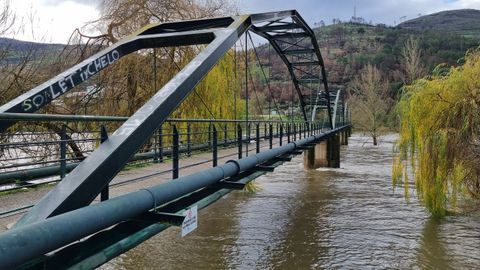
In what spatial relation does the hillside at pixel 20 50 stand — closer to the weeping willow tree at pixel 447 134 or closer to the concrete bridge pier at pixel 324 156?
the weeping willow tree at pixel 447 134

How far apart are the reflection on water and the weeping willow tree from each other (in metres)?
1.03

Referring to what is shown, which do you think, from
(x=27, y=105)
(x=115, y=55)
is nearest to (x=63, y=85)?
(x=27, y=105)

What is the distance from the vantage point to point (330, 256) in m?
9.28

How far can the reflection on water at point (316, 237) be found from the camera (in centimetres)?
888

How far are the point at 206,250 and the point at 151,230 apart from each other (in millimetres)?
6131

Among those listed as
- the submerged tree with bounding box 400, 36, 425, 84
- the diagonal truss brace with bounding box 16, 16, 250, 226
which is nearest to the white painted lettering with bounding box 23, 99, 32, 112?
the diagonal truss brace with bounding box 16, 16, 250, 226

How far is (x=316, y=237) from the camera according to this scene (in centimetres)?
1085

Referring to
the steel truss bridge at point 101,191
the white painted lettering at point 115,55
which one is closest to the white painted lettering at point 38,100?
the steel truss bridge at point 101,191

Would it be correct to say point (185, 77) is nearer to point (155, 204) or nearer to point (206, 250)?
point (155, 204)

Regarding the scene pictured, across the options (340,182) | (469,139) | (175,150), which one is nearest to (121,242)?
(175,150)

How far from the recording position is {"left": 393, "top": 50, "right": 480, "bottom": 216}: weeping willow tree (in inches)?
411

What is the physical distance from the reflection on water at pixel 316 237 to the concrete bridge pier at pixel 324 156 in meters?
9.38

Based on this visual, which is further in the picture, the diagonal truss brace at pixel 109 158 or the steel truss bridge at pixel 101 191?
the diagonal truss brace at pixel 109 158

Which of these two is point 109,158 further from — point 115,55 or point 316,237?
point 316,237
